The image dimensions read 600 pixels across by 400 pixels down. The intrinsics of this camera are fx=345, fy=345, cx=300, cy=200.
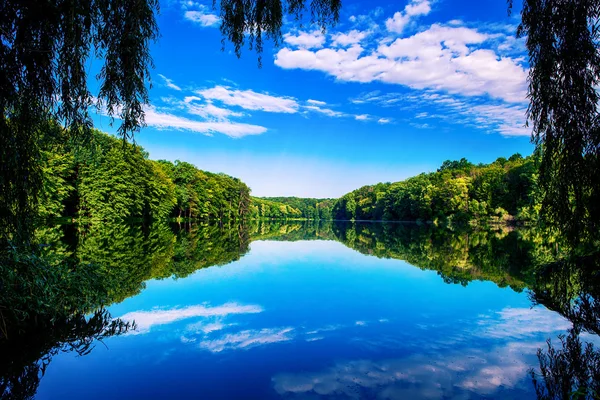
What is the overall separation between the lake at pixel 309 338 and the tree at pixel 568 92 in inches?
126

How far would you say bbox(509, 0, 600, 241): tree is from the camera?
A: 4562 mm

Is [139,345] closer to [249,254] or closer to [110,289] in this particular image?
[110,289]

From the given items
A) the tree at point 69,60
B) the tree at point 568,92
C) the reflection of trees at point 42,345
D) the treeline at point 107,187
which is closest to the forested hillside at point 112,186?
the treeline at point 107,187

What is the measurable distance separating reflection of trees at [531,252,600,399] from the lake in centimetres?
26

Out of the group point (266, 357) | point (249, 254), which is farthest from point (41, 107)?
point (249, 254)

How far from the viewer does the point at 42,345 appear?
6.48m

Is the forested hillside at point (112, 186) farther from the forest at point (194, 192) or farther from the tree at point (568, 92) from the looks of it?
the tree at point (568, 92)

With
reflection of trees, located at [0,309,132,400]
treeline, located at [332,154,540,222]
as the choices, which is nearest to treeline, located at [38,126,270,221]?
reflection of trees, located at [0,309,132,400]

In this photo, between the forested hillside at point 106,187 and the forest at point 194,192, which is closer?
the forested hillside at point 106,187

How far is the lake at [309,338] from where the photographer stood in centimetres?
535

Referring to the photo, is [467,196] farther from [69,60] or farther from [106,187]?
[69,60]

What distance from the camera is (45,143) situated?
5477 millimetres

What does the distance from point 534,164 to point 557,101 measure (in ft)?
4.38

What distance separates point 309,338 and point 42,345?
204 inches
